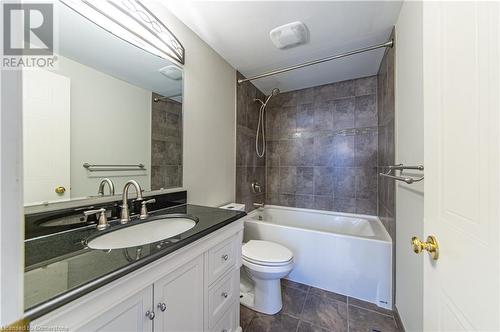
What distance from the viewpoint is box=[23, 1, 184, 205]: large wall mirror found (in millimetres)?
824

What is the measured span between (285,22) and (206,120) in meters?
1.02

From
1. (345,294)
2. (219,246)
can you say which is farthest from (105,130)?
(345,294)

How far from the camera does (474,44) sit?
46 centimetres

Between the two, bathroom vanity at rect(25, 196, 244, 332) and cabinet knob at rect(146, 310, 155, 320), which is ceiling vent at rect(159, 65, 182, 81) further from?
cabinet knob at rect(146, 310, 155, 320)

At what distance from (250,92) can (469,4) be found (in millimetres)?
2239

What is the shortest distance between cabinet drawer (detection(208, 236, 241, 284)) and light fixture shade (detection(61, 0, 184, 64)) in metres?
1.37

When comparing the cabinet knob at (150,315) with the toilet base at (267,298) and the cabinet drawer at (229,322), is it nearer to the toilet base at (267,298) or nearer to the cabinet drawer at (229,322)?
the cabinet drawer at (229,322)

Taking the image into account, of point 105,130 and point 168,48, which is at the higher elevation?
point 168,48

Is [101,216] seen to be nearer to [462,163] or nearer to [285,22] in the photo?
[462,163]

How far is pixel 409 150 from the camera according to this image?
1.27 m

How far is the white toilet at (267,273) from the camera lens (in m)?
1.51

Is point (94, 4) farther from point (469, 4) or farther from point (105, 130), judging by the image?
point (469, 4)

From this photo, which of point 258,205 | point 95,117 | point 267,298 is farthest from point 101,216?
point 258,205

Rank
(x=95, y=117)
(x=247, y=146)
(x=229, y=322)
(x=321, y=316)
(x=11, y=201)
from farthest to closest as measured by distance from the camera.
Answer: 1. (x=247, y=146)
2. (x=321, y=316)
3. (x=229, y=322)
4. (x=95, y=117)
5. (x=11, y=201)
